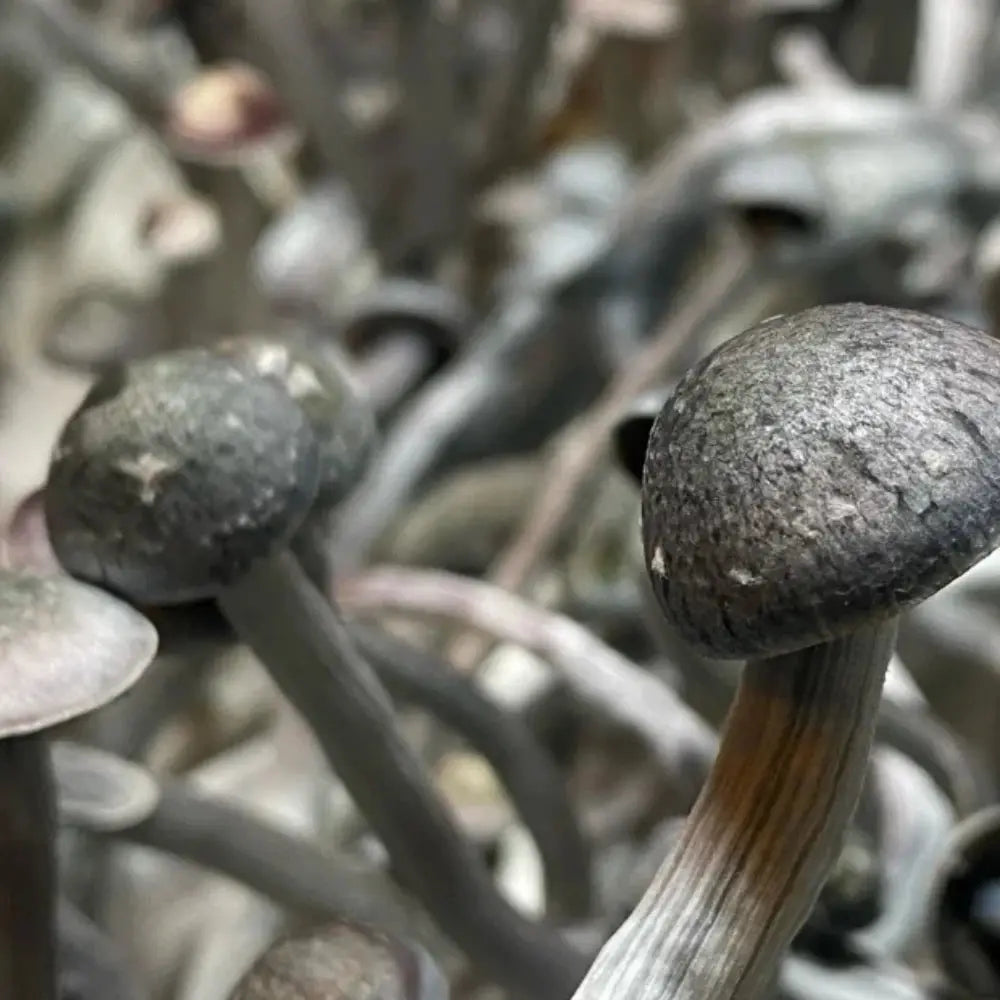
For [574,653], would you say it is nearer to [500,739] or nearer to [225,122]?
[500,739]

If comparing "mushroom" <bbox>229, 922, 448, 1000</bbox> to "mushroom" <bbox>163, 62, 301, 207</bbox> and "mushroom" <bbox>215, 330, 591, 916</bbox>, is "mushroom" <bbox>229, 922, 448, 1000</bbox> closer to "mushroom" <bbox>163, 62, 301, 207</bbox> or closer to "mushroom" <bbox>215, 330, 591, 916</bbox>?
"mushroom" <bbox>215, 330, 591, 916</bbox>

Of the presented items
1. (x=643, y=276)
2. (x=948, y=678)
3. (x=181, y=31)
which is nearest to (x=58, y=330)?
(x=643, y=276)

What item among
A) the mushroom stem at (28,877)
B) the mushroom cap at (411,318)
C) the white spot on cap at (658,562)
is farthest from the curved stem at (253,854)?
the mushroom cap at (411,318)

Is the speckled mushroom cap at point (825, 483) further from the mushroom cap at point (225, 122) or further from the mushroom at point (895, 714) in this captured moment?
the mushroom cap at point (225, 122)

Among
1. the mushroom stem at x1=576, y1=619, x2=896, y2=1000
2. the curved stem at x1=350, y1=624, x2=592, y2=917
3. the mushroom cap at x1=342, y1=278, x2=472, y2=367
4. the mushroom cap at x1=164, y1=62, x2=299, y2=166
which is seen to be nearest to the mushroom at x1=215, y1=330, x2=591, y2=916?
the curved stem at x1=350, y1=624, x2=592, y2=917

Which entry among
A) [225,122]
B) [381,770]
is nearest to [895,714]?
[381,770]

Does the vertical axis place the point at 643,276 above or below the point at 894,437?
below

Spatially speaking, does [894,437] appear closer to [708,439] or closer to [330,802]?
[708,439]
